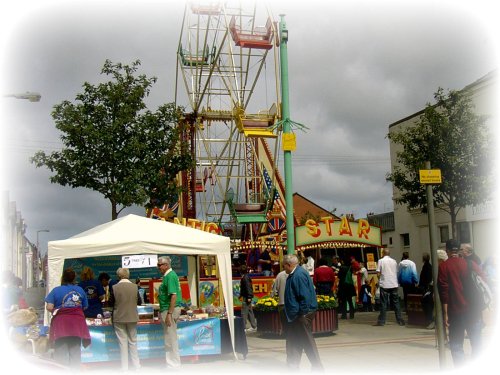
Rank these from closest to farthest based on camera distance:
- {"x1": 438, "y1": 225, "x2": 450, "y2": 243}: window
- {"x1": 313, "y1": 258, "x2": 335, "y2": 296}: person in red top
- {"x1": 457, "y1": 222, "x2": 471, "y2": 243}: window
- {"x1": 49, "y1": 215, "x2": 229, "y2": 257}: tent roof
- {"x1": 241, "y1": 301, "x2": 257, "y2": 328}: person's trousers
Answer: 1. {"x1": 49, "y1": 215, "x2": 229, "y2": 257}: tent roof
2. {"x1": 241, "y1": 301, "x2": 257, "y2": 328}: person's trousers
3. {"x1": 313, "y1": 258, "x2": 335, "y2": 296}: person in red top
4. {"x1": 457, "y1": 222, "x2": 471, "y2": 243}: window
5. {"x1": 438, "y1": 225, "x2": 450, "y2": 243}: window

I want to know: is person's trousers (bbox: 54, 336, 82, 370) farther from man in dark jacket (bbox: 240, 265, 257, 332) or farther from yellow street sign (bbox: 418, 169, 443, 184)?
man in dark jacket (bbox: 240, 265, 257, 332)

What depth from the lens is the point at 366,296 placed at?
2020cm

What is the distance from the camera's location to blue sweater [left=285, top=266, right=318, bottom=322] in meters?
8.75

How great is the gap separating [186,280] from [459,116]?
8.67 meters

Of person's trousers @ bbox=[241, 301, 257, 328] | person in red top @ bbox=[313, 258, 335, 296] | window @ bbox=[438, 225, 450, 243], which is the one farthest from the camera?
window @ bbox=[438, 225, 450, 243]

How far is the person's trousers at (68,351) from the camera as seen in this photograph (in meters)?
8.60

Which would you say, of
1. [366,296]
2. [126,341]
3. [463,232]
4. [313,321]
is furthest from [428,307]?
[463,232]

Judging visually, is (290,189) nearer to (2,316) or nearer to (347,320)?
(2,316)

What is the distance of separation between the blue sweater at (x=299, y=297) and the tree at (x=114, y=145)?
874cm

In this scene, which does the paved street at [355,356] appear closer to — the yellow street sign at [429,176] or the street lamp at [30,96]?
the yellow street sign at [429,176]

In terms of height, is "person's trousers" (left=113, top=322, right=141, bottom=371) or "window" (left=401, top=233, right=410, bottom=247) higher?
"window" (left=401, top=233, right=410, bottom=247)

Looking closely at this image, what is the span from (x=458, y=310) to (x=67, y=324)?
5.33 meters

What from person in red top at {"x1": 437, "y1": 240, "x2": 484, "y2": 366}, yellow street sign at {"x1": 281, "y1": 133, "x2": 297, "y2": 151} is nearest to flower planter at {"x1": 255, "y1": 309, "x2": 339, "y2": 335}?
yellow street sign at {"x1": 281, "y1": 133, "x2": 297, "y2": 151}

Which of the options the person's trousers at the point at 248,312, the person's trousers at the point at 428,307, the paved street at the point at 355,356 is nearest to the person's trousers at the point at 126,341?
the paved street at the point at 355,356
